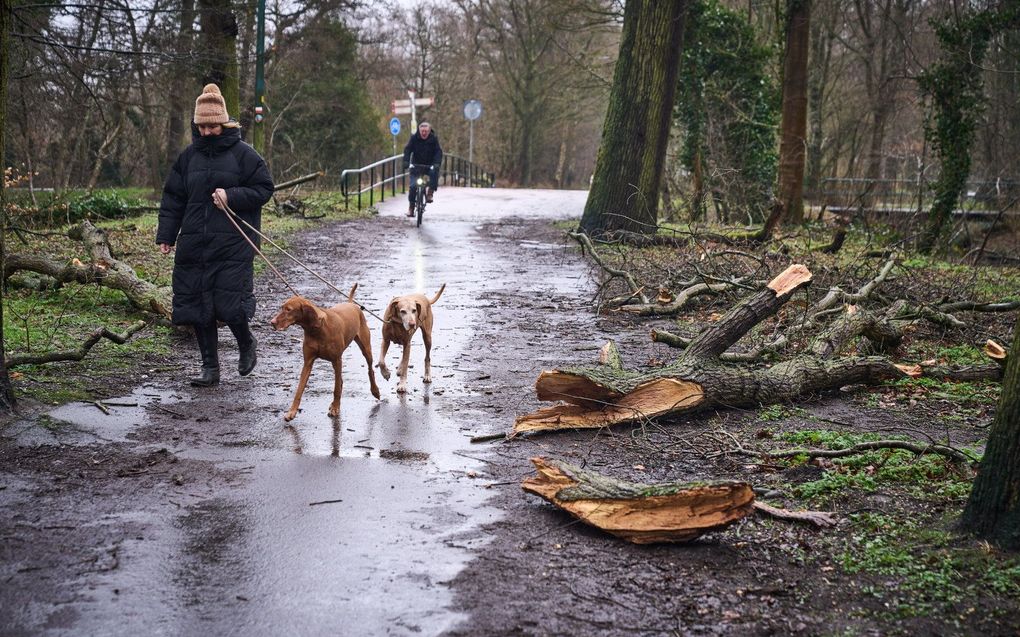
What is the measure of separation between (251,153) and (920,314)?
20.4 feet

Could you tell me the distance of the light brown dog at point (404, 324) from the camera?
24.3ft

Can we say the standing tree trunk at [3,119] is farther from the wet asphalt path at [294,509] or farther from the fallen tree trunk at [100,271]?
the fallen tree trunk at [100,271]

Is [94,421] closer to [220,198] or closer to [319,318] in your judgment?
[319,318]

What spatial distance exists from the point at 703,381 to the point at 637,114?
12.6 meters

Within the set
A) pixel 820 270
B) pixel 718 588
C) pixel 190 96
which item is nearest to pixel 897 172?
pixel 190 96

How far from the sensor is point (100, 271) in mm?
10141

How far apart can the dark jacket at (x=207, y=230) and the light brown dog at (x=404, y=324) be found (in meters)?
1.12

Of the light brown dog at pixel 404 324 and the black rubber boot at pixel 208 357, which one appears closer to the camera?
the light brown dog at pixel 404 324

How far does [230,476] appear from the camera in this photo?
552 cm

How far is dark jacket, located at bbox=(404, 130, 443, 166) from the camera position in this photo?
21797 mm

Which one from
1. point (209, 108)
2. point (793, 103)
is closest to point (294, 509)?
point (209, 108)

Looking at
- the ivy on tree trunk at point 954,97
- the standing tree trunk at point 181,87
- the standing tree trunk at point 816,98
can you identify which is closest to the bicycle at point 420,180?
the standing tree trunk at point 181,87

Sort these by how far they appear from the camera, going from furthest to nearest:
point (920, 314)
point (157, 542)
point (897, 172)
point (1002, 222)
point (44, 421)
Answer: point (897, 172) → point (1002, 222) → point (920, 314) → point (44, 421) → point (157, 542)

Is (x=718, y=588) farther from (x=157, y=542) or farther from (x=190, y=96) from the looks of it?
(x=190, y=96)
